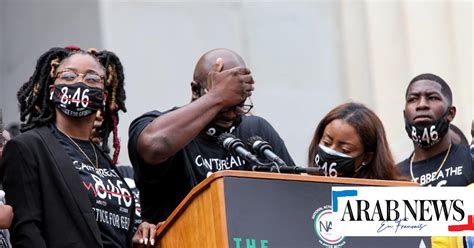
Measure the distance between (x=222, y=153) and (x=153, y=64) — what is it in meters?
3.75

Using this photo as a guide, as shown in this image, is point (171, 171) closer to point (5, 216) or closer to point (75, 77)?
point (75, 77)

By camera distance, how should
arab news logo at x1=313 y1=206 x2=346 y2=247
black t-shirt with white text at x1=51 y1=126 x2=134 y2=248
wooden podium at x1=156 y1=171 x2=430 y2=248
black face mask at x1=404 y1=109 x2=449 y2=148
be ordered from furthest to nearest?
black face mask at x1=404 y1=109 x2=449 y2=148 → black t-shirt with white text at x1=51 y1=126 x2=134 y2=248 → arab news logo at x1=313 y1=206 x2=346 y2=247 → wooden podium at x1=156 y1=171 x2=430 y2=248

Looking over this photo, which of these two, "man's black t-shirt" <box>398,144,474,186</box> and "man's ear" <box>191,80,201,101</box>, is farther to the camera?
"man's black t-shirt" <box>398,144,474,186</box>

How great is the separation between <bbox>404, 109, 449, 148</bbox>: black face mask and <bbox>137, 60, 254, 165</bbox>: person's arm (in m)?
1.98

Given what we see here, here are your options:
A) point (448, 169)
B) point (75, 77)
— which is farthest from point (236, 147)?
point (448, 169)

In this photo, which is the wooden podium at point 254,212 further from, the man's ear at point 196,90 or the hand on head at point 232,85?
the man's ear at point 196,90

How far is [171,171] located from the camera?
6.51 meters

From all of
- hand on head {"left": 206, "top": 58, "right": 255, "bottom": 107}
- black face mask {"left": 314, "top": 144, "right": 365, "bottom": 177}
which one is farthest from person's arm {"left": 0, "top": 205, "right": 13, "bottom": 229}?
black face mask {"left": 314, "top": 144, "right": 365, "bottom": 177}

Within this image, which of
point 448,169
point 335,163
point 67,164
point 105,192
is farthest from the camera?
point 448,169

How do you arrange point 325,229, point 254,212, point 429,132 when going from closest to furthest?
point 254,212 → point 325,229 → point 429,132

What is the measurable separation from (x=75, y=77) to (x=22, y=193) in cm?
80

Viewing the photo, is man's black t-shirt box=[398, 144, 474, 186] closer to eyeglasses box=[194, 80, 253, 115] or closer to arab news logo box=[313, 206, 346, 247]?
eyeglasses box=[194, 80, 253, 115]

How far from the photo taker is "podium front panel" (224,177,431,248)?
543cm

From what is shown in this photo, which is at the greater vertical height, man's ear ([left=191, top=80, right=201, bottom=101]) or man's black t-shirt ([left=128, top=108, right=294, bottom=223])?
man's ear ([left=191, top=80, right=201, bottom=101])
